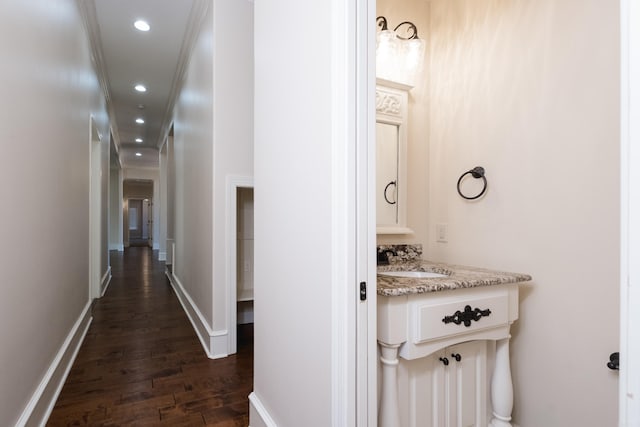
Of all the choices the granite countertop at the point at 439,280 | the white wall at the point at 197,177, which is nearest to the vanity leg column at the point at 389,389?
the granite countertop at the point at 439,280

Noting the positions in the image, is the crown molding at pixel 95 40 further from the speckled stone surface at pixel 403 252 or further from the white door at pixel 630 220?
the white door at pixel 630 220

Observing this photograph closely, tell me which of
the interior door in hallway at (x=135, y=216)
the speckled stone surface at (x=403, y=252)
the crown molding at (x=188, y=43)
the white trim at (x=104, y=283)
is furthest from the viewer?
the interior door in hallway at (x=135, y=216)

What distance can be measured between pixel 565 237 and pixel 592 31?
0.95 m

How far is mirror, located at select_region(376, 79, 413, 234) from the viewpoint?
2.18 m

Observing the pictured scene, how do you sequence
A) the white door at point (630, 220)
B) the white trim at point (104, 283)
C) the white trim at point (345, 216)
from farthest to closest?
the white trim at point (104, 283) < the white trim at point (345, 216) < the white door at point (630, 220)

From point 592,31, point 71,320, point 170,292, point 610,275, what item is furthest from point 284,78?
point 170,292

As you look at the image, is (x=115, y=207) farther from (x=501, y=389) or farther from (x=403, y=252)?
(x=501, y=389)

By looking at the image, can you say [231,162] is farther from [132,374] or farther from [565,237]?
[565,237]

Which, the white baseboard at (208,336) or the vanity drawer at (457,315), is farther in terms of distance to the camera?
the white baseboard at (208,336)

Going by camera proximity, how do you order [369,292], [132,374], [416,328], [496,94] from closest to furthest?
[369,292] < [416,328] < [496,94] < [132,374]

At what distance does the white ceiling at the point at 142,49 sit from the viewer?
3.29 m

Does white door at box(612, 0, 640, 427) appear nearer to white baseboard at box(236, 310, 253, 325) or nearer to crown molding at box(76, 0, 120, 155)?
white baseboard at box(236, 310, 253, 325)

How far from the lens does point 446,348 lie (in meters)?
1.57

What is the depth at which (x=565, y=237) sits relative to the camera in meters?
1.65
